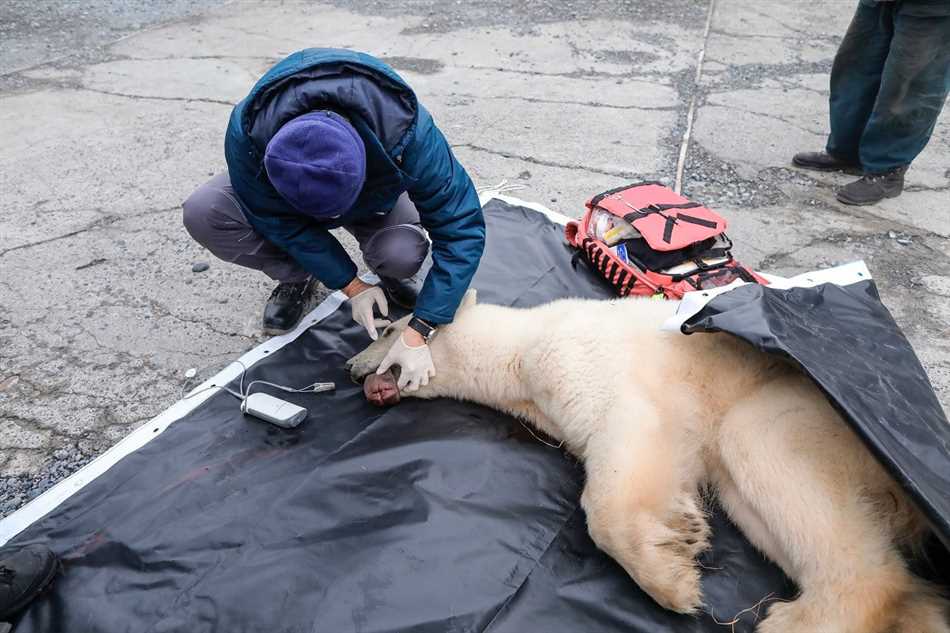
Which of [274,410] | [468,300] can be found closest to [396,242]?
[468,300]

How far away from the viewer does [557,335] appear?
2381 mm

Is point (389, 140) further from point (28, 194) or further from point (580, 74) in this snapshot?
point (580, 74)

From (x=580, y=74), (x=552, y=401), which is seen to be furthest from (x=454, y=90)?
(x=552, y=401)

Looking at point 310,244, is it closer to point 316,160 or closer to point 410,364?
point 410,364

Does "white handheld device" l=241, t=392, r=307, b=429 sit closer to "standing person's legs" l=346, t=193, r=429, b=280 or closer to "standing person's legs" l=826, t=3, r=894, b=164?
"standing person's legs" l=346, t=193, r=429, b=280

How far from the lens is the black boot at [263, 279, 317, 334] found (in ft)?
10.4

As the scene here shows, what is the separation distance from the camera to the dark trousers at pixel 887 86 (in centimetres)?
389

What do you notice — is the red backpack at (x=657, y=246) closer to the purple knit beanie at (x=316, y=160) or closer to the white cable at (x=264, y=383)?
the white cable at (x=264, y=383)

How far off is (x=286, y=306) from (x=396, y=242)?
674 mm

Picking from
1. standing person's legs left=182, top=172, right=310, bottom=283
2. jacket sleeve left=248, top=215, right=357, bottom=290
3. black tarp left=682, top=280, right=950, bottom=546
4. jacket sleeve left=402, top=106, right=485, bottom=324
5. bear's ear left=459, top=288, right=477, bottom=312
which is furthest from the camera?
standing person's legs left=182, top=172, right=310, bottom=283

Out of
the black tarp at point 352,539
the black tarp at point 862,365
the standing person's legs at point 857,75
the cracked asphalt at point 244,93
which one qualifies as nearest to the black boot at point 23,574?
the black tarp at point 352,539

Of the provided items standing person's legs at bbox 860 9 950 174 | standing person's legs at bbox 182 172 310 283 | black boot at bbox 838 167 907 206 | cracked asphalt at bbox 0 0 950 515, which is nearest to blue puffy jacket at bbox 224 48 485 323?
standing person's legs at bbox 182 172 310 283

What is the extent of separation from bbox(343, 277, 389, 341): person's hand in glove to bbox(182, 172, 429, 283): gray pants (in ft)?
0.74

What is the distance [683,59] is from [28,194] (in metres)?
6.04
